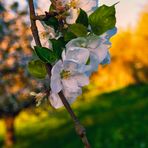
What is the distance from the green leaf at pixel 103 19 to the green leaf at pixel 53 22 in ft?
0.31

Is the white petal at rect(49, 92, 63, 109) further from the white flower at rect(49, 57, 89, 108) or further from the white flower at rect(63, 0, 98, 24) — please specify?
the white flower at rect(63, 0, 98, 24)

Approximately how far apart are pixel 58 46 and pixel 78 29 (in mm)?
67

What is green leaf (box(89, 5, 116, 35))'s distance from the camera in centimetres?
133

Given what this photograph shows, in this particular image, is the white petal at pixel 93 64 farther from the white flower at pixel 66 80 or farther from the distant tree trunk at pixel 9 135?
the distant tree trunk at pixel 9 135

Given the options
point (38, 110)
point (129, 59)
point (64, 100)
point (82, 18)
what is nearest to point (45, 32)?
point (82, 18)

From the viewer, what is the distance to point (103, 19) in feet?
4.35

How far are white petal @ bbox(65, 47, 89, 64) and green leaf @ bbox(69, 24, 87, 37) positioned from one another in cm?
5

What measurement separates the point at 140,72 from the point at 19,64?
32.7m

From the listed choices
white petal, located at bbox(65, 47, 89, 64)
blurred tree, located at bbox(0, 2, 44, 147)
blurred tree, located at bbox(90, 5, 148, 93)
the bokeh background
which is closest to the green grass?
the bokeh background

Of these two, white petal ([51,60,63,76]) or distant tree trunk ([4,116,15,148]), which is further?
distant tree trunk ([4,116,15,148])

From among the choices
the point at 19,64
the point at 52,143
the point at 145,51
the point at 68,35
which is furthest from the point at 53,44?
the point at 145,51

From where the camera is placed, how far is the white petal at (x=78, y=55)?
127 centimetres

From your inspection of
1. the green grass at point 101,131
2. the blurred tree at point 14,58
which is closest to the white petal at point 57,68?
the blurred tree at point 14,58

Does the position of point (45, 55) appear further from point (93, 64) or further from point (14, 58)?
point (14, 58)
